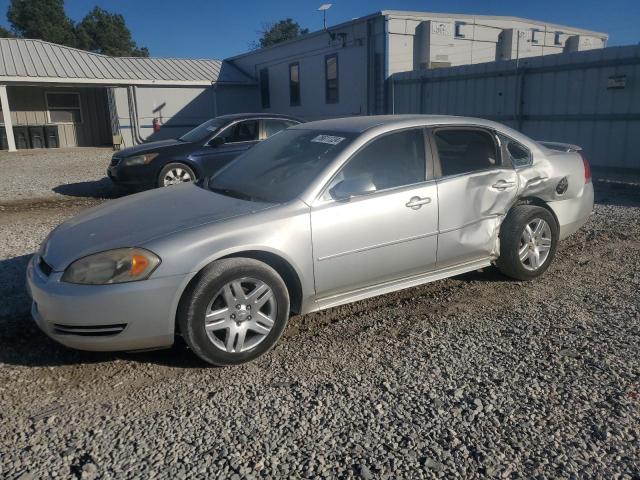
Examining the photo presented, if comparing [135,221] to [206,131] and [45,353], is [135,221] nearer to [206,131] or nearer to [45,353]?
[45,353]

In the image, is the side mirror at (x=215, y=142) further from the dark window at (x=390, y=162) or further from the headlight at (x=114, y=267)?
the headlight at (x=114, y=267)

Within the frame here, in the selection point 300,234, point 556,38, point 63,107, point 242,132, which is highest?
point 556,38

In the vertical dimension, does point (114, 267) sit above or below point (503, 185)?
below

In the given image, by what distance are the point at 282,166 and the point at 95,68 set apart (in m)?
20.3

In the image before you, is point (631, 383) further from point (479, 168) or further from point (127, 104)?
point (127, 104)

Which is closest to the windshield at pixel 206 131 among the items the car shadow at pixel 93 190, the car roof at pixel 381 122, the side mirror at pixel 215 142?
the side mirror at pixel 215 142

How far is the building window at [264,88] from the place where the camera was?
906 inches

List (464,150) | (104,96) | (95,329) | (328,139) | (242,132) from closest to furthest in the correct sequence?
1. (95,329)
2. (328,139)
3. (464,150)
4. (242,132)
5. (104,96)

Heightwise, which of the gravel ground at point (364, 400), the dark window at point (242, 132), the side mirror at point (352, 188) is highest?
the dark window at point (242, 132)

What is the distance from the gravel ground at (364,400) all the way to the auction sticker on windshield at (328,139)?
4.33 ft

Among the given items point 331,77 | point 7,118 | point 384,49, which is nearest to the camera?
point 384,49

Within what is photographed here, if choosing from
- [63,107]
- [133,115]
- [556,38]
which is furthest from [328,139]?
[63,107]

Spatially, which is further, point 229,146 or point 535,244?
point 229,146

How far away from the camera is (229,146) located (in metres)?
9.35
